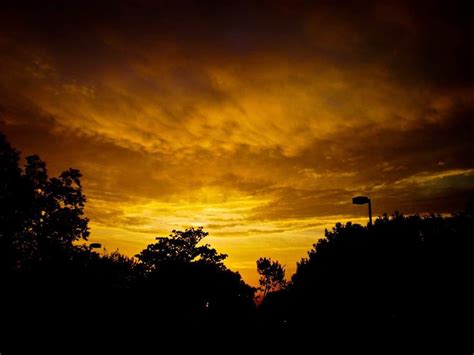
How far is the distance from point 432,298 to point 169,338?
20.7 meters

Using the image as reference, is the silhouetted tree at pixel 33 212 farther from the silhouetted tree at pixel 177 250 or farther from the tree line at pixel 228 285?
the silhouetted tree at pixel 177 250

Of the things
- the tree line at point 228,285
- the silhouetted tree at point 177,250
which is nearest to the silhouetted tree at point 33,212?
the tree line at point 228,285

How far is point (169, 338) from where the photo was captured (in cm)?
2959

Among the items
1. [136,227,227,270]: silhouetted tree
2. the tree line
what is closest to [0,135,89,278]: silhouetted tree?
the tree line

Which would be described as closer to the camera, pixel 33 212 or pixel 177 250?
pixel 33 212

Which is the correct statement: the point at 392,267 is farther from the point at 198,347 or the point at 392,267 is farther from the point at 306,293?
the point at 198,347

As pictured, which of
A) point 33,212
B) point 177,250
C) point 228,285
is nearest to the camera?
point 33,212

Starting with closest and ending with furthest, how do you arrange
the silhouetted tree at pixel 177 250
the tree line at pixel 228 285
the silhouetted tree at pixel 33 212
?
the tree line at pixel 228 285 → the silhouetted tree at pixel 33 212 → the silhouetted tree at pixel 177 250

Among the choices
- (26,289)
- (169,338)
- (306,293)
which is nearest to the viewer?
(26,289)

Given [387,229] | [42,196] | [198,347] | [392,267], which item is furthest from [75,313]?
[387,229]

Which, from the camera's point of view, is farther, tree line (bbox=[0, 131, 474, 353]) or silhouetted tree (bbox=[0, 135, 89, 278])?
silhouetted tree (bbox=[0, 135, 89, 278])

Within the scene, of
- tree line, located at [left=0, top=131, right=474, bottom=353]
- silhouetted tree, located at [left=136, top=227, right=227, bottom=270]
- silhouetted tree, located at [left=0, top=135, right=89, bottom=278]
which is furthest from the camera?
silhouetted tree, located at [left=136, top=227, right=227, bottom=270]

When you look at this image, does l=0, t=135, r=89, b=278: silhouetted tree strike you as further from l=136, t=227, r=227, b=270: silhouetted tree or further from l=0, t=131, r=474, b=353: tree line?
l=136, t=227, r=227, b=270: silhouetted tree

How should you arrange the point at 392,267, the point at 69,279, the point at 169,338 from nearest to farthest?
the point at 69,279 < the point at 392,267 < the point at 169,338
